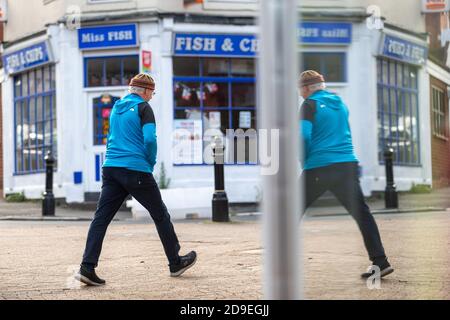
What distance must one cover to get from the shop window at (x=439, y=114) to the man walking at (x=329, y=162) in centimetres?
16

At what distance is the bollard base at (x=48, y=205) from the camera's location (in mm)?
9922

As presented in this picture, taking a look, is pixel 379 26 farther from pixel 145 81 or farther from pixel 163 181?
pixel 163 181

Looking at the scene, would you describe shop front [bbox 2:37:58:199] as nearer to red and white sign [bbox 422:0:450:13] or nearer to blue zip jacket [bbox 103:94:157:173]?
blue zip jacket [bbox 103:94:157:173]

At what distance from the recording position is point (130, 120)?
3871 mm

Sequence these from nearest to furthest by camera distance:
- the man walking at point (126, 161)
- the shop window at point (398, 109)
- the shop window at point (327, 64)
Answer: the shop window at point (327, 64)
the shop window at point (398, 109)
the man walking at point (126, 161)

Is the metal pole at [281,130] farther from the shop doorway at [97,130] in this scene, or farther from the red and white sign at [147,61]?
the shop doorway at [97,130]

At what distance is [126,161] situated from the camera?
3879 millimetres

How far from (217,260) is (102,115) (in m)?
7.72

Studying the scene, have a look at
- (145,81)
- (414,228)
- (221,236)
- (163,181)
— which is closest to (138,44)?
(163,181)

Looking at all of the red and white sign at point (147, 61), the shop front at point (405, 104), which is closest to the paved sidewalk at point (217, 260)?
the shop front at point (405, 104)

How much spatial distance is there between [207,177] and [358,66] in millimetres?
10463

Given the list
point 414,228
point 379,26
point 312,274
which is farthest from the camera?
point 414,228

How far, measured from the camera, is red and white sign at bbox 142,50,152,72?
11.8 m

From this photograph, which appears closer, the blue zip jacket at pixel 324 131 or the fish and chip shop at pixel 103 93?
the blue zip jacket at pixel 324 131
